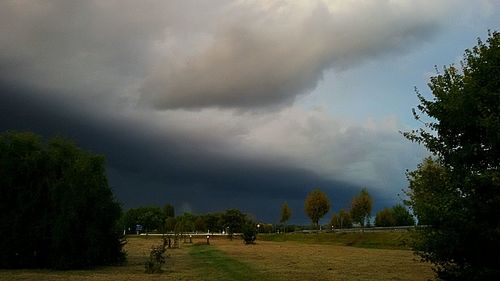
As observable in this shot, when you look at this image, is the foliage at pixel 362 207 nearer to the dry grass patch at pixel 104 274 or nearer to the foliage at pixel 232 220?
the foliage at pixel 232 220

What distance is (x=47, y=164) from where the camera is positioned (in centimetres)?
4512

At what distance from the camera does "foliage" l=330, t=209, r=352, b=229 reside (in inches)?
6334

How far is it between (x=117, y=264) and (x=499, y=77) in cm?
4023

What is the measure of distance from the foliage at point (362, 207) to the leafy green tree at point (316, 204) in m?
7.46

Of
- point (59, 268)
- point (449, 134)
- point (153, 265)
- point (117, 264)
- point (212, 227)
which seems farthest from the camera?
point (212, 227)

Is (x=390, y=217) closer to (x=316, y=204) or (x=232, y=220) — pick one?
(x=316, y=204)

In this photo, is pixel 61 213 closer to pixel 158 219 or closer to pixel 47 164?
pixel 47 164

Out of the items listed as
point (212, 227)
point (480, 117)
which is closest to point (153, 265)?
point (480, 117)

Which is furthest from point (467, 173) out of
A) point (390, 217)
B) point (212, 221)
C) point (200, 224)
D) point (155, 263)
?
point (200, 224)

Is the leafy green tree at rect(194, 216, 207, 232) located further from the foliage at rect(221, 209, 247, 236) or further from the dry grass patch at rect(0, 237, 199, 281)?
the dry grass patch at rect(0, 237, 199, 281)

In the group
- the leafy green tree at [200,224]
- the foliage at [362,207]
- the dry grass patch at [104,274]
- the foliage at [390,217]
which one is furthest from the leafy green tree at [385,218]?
the dry grass patch at [104,274]

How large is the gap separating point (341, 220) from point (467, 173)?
150 m

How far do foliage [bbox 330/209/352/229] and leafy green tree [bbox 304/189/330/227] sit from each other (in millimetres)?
26872

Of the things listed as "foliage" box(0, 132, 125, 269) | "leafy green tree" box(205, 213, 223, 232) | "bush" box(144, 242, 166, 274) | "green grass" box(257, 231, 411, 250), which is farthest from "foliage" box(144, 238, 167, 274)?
"leafy green tree" box(205, 213, 223, 232)
